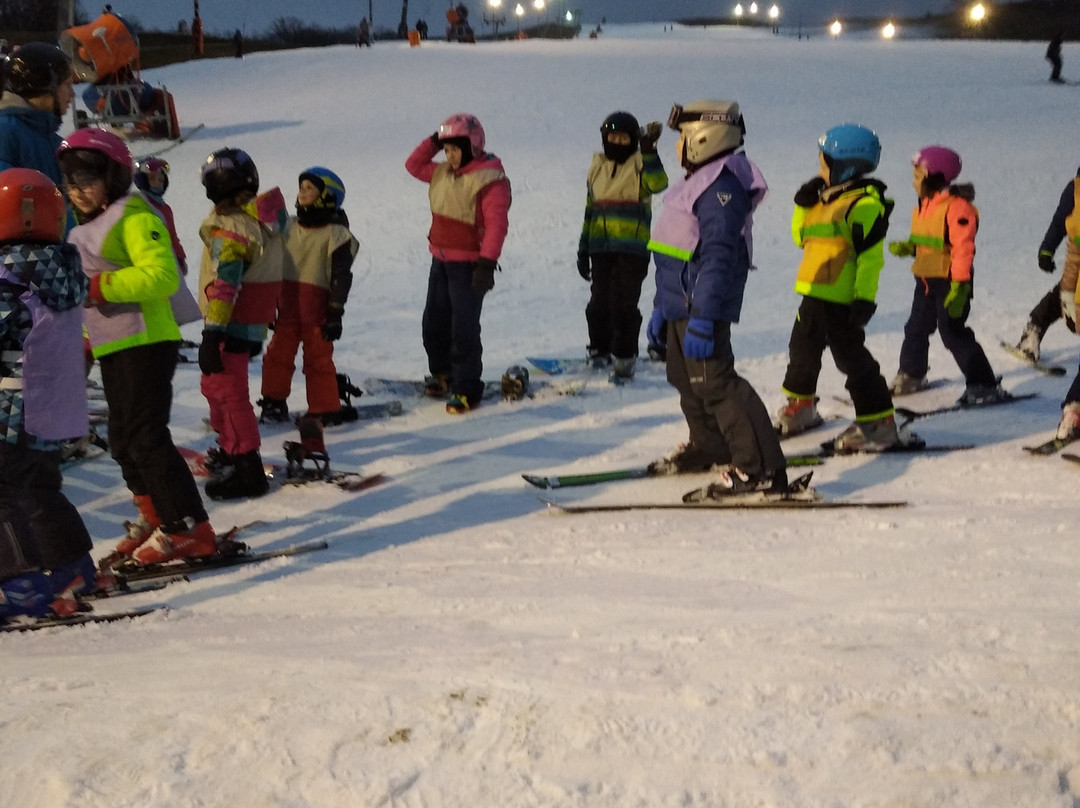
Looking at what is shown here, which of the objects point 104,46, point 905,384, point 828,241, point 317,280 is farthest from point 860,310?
point 104,46

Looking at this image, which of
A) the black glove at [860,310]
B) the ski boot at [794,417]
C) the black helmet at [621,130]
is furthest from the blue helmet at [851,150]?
the black helmet at [621,130]

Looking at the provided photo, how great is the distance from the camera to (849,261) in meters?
6.01

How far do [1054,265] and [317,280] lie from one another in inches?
190

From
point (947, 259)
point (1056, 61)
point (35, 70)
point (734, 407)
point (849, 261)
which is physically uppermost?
point (1056, 61)

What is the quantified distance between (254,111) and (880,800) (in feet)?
76.6

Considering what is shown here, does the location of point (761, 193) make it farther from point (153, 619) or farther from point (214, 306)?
point (153, 619)

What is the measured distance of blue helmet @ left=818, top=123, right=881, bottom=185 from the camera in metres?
5.78

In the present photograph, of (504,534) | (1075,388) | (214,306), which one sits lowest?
(504,534)

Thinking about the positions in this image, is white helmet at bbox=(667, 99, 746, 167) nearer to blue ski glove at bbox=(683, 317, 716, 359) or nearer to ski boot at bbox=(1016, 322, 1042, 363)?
blue ski glove at bbox=(683, 317, 716, 359)

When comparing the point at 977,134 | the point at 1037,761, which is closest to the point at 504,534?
the point at 1037,761

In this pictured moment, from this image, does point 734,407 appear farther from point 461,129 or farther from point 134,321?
point 461,129

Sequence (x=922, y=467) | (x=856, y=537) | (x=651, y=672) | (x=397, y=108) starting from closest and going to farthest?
(x=651, y=672) < (x=856, y=537) < (x=922, y=467) < (x=397, y=108)

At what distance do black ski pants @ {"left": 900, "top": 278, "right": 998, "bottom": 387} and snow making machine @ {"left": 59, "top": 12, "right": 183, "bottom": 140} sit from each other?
15.0 meters

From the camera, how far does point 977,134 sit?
787 inches
